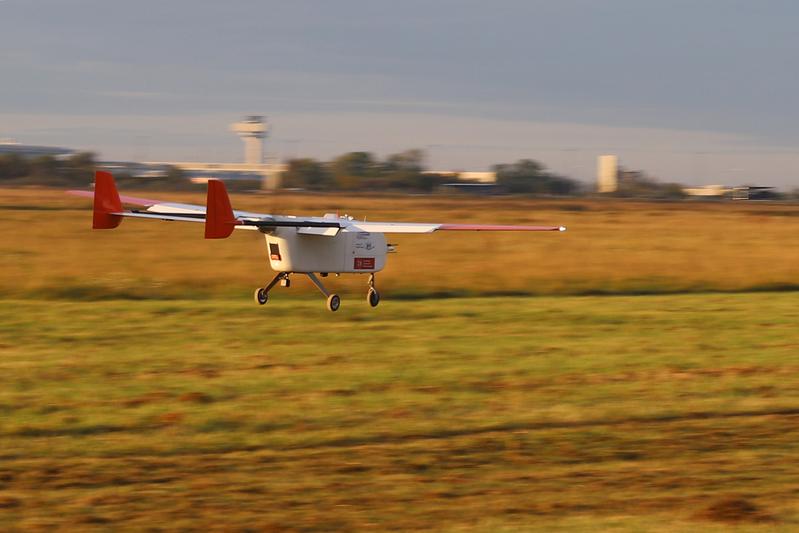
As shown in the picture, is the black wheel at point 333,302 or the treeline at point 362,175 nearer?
the black wheel at point 333,302

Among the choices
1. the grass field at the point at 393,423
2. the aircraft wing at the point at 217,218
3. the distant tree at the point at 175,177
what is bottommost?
the grass field at the point at 393,423

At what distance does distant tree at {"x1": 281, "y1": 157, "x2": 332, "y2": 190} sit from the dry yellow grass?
102 feet

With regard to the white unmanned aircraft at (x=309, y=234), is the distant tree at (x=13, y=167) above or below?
above

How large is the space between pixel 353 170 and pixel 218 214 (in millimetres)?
66467

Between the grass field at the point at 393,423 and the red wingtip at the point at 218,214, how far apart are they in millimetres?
1417

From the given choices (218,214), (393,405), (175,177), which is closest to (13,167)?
(175,177)

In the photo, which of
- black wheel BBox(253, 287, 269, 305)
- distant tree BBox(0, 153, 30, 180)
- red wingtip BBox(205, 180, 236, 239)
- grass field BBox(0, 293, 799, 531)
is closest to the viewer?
grass field BBox(0, 293, 799, 531)

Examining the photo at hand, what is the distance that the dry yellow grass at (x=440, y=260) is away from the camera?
2212 cm

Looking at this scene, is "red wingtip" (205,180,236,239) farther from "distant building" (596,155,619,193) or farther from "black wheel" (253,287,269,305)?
"distant building" (596,155,619,193)

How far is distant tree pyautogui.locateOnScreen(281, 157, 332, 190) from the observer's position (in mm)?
75300

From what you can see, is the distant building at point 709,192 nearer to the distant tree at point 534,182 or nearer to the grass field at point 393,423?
the distant tree at point 534,182

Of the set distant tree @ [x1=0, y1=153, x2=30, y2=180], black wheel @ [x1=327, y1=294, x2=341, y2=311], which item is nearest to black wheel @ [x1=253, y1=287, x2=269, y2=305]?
black wheel @ [x1=327, y1=294, x2=341, y2=311]

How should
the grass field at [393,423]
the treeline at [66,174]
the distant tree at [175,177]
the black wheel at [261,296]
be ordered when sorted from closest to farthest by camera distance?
the grass field at [393,423], the black wheel at [261,296], the distant tree at [175,177], the treeline at [66,174]

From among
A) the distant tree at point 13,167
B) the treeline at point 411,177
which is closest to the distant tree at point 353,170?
the treeline at point 411,177
